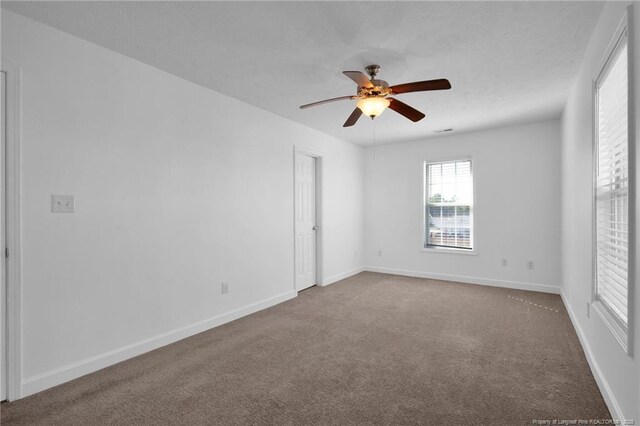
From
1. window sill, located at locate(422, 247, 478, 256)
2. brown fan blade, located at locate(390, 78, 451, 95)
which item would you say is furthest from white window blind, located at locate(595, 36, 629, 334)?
window sill, located at locate(422, 247, 478, 256)

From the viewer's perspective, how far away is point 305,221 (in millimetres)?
5113

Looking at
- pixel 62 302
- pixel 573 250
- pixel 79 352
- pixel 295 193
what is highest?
pixel 295 193

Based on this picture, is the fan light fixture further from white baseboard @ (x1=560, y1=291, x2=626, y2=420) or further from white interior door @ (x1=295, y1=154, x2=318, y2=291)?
white baseboard @ (x1=560, y1=291, x2=626, y2=420)

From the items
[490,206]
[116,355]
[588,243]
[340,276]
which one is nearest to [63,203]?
[116,355]

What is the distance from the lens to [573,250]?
3424mm

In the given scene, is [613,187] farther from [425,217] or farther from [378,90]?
[425,217]

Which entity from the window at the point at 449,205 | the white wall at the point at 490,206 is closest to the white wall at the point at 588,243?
the white wall at the point at 490,206

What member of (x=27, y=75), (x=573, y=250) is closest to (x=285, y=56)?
(x=27, y=75)

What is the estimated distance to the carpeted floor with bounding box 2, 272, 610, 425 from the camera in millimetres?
2020

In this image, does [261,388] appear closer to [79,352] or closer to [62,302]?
[79,352]

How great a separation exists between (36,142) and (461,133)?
5.38 metres

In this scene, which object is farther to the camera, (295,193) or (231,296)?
(295,193)

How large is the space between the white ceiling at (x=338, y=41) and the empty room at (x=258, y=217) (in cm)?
2

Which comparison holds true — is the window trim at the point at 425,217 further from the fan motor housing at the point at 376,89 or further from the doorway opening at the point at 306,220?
the fan motor housing at the point at 376,89
